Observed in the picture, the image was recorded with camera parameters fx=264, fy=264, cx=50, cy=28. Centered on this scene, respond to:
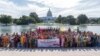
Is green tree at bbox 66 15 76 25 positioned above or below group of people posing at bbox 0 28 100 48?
above

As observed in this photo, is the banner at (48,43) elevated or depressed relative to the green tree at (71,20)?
depressed

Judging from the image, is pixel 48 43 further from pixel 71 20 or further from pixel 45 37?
pixel 71 20

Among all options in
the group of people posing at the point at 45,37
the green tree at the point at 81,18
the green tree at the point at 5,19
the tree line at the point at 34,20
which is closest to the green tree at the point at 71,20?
the tree line at the point at 34,20

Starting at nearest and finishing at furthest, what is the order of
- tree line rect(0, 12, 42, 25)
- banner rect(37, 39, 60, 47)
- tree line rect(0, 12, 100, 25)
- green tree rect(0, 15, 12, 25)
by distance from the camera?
banner rect(37, 39, 60, 47) → tree line rect(0, 12, 100, 25) → tree line rect(0, 12, 42, 25) → green tree rect(0, 15, 12, 25)

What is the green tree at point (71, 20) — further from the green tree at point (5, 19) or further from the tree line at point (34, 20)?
the green tree at point (5, 19)

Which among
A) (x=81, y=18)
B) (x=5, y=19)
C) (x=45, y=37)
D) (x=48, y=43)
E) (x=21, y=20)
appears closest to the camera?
(x=48, y=43)

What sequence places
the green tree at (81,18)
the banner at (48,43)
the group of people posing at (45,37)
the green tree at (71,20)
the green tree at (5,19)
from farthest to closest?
the green tree at (5,19)
the green tree at (71,20)
the green tree at (81,18)
the banner at (48,43)
the group of people posing at (45,37)

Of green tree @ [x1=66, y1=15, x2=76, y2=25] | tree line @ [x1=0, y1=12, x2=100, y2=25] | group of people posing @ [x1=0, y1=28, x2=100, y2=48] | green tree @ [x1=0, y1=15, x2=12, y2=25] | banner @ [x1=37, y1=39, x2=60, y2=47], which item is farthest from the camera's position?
green tree @ [x1=0, y1=15, x2=12, y2=25]

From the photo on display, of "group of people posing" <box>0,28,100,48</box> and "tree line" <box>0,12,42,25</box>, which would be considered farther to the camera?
"tree line" <box>0,12,42,25</box>

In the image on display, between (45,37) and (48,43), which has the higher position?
(45,37)

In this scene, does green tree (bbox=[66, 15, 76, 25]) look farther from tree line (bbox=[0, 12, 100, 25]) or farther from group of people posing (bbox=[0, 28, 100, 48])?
group of people posing (bbox=[0, 28, 100, 48])

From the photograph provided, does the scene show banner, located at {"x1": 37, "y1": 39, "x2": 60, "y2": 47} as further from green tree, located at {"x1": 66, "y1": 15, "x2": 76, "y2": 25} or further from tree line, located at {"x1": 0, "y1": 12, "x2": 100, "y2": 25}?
green tree, located at {"x1": 66, "y1": 15, "x2": 76, "y2": 25}

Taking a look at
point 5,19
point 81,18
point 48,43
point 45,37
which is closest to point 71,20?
point 81,18

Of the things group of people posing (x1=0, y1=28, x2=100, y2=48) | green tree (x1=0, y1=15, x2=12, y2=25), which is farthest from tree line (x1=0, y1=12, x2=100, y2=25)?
group of people posing (x1=0, y1=28, x2=100, y2=48)
